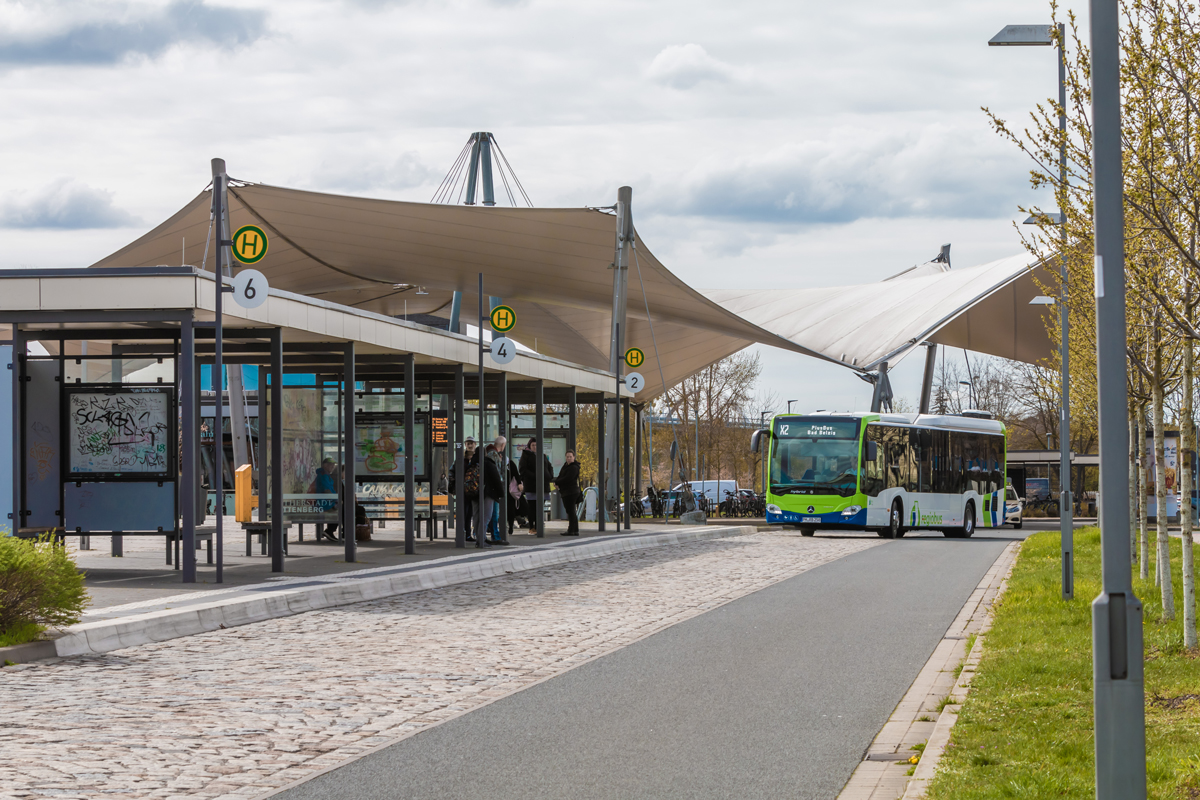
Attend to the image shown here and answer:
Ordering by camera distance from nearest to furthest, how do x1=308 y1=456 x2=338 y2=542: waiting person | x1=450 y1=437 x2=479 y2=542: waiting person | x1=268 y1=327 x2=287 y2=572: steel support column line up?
x1=268 y1=327 x2=287 y2=572: steel support column
x1=308 y1=456 x2=338 y2=542: waiting person
x1=450 y1=437 x2=479 y2=542: waiting person

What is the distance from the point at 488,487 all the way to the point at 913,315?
24.3 meters

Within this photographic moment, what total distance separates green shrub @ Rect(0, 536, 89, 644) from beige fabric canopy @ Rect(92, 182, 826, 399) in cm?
1591

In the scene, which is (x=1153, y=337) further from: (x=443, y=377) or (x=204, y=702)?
(x=443, y=377)

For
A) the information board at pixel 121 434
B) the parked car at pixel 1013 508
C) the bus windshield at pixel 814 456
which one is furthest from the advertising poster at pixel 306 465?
the parked car at pixel 1013 508

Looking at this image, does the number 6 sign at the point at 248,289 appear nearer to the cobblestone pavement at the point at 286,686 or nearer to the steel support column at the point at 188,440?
the steel support column at the point at 188,440

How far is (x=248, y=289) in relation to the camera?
47.7 feet

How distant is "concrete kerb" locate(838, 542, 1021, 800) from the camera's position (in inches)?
249

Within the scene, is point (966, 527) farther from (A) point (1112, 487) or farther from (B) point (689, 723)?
(A) point (1112, 487)

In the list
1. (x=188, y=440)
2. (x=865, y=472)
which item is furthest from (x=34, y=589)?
(x=865, y=472)

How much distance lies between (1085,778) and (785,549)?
20.2m

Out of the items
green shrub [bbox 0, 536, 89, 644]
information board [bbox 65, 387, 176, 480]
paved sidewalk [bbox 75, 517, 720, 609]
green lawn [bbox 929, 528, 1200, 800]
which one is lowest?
green lawn [bbox 929, 528, 1200, 800]

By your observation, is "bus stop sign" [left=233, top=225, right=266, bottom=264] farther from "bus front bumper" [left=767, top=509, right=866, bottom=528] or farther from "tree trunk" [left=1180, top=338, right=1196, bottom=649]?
"bus front bumper" [left=767, top=509, right=866, bottom=528]

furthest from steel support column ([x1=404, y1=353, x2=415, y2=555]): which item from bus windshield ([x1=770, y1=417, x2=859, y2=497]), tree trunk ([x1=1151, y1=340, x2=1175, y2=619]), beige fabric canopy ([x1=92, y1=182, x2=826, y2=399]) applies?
bus windshield ([x1=770, y1=417, x2=859, y2=497])

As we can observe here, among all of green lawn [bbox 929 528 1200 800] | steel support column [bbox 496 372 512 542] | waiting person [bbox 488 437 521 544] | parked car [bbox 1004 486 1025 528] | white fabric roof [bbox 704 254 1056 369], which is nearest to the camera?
green lawn [bbox 929 528 1200 800]
